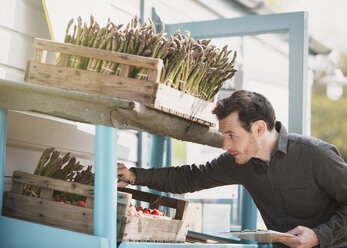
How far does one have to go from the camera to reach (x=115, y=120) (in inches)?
119

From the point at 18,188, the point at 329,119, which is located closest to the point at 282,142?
the point at 18,188

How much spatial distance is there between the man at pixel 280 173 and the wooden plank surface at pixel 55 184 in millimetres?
556

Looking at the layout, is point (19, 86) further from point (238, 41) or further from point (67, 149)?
point (238, 41)

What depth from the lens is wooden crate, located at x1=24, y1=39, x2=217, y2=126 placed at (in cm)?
321

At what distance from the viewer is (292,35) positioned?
485 centimetres

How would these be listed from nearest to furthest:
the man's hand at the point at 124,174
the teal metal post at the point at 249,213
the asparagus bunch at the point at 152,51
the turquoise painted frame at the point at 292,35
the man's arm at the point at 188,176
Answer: the asparagus bunch at the point at 152,51 < the man's hand at the point at 124,174 < the man's arm at the point at 188,176 < the turquoise painted frame at the point at 292,35 < the teal metal post at the point at 249,213

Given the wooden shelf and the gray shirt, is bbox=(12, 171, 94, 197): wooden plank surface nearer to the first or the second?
the wooden shelf

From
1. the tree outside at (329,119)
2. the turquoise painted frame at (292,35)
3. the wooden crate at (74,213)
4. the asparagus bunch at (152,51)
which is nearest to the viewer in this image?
the wooden crate at (74,213)

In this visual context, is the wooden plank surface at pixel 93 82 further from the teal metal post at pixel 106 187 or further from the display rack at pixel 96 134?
the teal metal post at pixel 106 187

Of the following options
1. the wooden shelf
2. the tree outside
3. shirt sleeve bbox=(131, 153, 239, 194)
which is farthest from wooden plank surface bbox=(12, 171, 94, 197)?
the tree outside

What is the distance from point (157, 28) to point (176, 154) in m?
1.23

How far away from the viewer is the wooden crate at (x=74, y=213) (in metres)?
3.17

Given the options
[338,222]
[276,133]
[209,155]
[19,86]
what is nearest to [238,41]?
[209,155]

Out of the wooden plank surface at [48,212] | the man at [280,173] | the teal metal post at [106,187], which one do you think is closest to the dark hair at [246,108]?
the man at [280,173]
